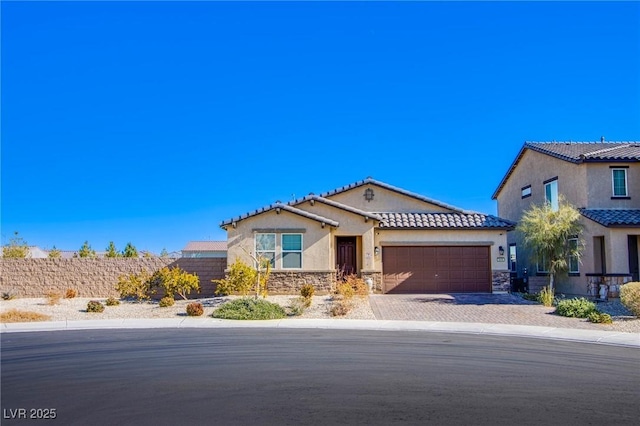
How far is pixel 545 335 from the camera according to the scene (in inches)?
629

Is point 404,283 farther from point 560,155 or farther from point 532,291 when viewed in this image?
point 560,155

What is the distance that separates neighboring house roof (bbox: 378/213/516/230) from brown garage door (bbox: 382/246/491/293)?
42.6 inches

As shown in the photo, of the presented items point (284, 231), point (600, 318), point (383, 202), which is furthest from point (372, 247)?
point (600, 318)

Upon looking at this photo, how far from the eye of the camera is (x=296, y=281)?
2544 centimetres

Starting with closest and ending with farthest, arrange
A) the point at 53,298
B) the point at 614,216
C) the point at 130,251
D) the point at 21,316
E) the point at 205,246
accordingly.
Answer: the point at 21,316
the point at 53,298
the point at 614,216
the point at 130,251
the point at 205,246

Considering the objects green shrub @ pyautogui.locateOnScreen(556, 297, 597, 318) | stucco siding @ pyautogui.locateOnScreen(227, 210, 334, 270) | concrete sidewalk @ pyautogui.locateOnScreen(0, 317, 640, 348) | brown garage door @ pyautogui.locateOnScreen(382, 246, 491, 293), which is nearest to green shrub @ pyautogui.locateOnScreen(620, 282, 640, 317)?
green shrub @ pyautogui.locateOnScreen(556, 297, 597, 318)

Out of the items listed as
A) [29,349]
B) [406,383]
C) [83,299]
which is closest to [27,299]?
[83,299]

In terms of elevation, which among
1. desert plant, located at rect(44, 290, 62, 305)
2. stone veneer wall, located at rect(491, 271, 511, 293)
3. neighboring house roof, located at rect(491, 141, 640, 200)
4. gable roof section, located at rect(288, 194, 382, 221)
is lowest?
desert plant, located at rect(44, 290, 62, 305)

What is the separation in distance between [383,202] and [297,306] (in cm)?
1095

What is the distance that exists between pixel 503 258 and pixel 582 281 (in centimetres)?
359

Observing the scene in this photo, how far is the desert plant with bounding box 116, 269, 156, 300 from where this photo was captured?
24.4m

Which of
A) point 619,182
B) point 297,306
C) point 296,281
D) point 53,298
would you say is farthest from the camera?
point 619,182

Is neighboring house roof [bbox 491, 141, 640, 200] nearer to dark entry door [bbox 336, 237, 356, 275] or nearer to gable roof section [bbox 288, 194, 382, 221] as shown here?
gable roof section [bbox 288, 194, 382, 221]

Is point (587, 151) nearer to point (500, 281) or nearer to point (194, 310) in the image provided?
point (500, 281)
